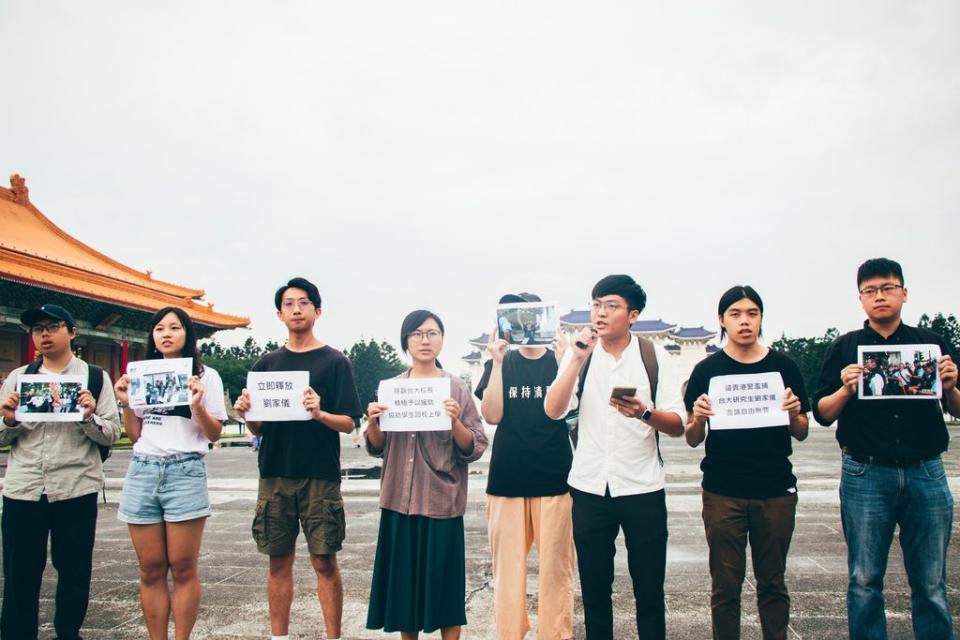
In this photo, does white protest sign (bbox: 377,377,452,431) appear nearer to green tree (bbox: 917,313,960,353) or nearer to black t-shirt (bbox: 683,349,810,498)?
black t-shirt (bbox: 683,349,810,498)

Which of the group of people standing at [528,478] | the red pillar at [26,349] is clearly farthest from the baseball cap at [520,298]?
the red pillar at [26,349]

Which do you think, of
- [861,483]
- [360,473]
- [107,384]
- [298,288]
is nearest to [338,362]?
[298,288]

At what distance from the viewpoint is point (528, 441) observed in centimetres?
351

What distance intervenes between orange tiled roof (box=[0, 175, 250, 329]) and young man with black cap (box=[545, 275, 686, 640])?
22475 mm

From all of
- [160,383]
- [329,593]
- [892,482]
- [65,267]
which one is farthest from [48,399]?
[65,267]

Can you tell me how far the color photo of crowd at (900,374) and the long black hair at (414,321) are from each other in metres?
2.15

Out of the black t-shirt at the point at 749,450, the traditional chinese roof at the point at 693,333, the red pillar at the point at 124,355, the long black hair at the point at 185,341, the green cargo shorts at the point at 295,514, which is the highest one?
the traditional chinese roof at the point at 693,333

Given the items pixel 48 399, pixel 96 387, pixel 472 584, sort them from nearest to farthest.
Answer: pixel 48 399 < pixel 96 387 < pixel 472 584

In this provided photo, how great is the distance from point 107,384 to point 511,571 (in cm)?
258

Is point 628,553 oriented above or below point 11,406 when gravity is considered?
below

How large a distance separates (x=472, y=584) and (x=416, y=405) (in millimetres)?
1915

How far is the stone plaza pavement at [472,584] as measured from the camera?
3.85 meters

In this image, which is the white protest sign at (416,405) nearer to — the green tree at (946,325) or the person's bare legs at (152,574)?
the person's bare legs at (152,574)

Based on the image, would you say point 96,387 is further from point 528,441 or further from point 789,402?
Result: point 789,402
